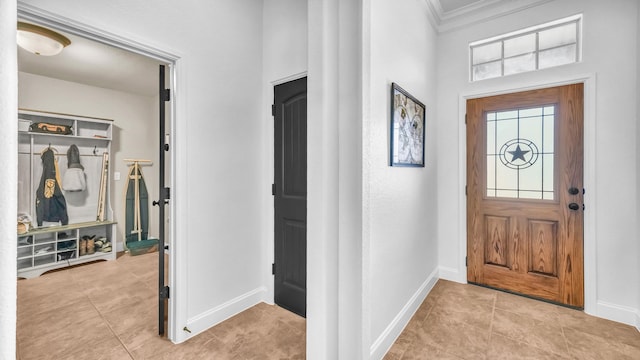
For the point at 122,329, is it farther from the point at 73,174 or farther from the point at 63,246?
the point at 73,174

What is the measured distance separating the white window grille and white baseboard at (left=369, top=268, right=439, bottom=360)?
7.64 feet

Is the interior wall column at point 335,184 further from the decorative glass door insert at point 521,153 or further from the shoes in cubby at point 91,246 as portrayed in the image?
the shoes in cubby at point 91,246

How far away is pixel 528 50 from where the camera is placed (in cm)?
270

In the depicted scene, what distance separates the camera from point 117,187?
4.52 meters

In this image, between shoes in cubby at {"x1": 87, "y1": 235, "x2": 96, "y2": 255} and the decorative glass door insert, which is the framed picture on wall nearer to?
the decorative glass door insert

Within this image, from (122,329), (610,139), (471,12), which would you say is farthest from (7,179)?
(471,12)

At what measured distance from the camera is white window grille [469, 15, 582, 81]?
251 cm

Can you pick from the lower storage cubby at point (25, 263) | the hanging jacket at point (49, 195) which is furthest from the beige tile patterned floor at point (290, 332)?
the hanging jacket at point (49, 195)

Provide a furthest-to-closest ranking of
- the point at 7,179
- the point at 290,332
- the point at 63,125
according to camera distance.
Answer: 1. the point at 63,125
2. the point at 290,332
3. the point at 7,179

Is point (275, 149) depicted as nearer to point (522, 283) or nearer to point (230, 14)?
point (230, 14)

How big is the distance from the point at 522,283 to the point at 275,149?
9.18 feet

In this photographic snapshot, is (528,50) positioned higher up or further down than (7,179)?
higher up

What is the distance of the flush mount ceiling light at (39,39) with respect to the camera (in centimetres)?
234

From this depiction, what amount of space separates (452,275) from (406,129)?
6.36 ft
